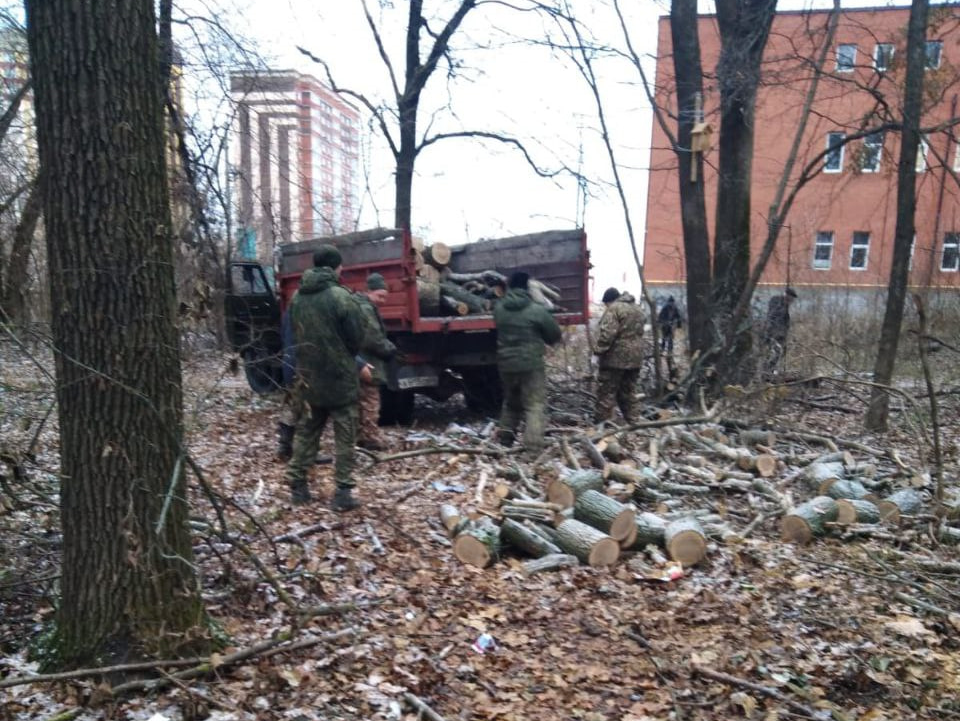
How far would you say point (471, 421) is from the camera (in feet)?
30.8

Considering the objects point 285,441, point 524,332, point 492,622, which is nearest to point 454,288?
point 524,332

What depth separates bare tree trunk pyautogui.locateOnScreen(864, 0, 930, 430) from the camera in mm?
8297

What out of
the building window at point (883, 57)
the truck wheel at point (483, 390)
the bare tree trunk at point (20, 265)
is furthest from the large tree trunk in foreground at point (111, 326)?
the building window at point (883, 57)

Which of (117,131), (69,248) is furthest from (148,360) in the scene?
(117,131)

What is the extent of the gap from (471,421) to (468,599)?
514 cm

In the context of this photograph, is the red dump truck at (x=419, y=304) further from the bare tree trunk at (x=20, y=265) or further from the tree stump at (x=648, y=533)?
the tree stump at (x=648, y=533)

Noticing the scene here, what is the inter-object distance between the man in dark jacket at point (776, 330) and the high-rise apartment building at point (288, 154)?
7788 mm

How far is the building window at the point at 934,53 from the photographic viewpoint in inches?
393

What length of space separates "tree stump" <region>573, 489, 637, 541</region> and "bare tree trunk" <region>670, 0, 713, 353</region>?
5529mm

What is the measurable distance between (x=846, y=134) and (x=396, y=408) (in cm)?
737

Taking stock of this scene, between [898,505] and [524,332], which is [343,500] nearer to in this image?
[524,332]

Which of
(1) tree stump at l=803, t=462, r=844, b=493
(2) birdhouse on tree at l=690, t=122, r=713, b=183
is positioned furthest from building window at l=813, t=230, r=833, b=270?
(1) tree stump at l=803, t=462, r=844, b=493

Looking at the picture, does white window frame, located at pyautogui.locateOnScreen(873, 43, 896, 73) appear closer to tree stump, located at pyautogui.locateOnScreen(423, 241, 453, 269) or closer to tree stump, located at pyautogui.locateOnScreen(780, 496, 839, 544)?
tree stump, located at pyautogui.locateOnScreen(423, 241, 453, 269)

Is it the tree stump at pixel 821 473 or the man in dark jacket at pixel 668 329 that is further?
the man in dark jacket at pixel 668 329
